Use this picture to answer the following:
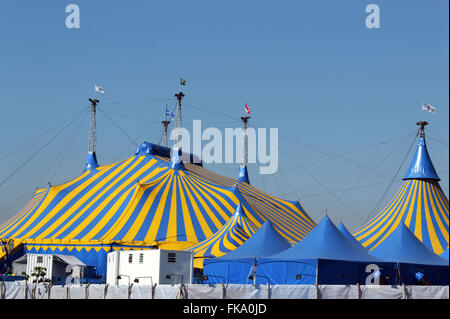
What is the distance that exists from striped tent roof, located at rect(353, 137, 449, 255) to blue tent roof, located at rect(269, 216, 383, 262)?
6655 millimetres

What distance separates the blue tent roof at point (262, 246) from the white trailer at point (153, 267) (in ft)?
7.23

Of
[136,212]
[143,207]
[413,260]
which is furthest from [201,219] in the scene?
[413,260]

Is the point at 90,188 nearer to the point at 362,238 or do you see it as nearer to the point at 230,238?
the point at 230,238

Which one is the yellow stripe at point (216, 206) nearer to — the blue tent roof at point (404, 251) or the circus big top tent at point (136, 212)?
the circus big top tent at point (136, 212)

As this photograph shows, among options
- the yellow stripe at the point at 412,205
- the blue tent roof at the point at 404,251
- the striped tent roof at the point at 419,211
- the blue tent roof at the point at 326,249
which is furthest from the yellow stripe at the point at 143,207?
the yellow stripe at the point at 412,205

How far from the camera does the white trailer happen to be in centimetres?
2425

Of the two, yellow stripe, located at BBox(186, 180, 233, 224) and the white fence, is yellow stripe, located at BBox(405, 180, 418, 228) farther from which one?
the white fence

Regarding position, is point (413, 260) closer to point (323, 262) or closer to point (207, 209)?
point (323, 262)

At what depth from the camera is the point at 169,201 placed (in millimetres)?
34688

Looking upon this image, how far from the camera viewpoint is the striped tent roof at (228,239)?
28828 mm

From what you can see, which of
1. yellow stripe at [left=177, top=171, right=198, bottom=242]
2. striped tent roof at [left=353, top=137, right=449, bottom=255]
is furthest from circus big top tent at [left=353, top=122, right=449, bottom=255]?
yellow stripe at [left=177, top=171, right=198, bottom=242]
